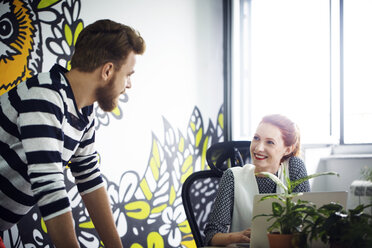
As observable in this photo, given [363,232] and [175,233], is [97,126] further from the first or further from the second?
[363,232]

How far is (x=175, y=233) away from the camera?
3.12m

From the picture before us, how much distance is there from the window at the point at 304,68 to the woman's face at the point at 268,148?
925mm

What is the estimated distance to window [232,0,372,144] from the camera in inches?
104

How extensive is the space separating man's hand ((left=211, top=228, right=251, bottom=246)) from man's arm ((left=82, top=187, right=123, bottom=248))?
1.24 ft

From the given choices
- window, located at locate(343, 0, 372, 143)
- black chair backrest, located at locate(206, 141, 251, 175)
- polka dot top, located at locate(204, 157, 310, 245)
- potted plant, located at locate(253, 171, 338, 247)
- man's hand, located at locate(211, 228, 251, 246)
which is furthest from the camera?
window, located at locate(343, 0, 372, 143)

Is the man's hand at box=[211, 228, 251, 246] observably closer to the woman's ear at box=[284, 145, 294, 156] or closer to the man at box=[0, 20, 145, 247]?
the man at box=[0, 20, 145, 247]

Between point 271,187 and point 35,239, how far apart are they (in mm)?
1545

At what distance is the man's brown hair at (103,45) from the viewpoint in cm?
151

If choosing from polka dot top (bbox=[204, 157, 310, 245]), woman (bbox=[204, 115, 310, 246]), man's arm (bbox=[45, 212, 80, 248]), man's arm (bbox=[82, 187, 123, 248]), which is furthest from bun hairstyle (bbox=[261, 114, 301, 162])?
man's arm (bbox=[45, 212, 80, 248])

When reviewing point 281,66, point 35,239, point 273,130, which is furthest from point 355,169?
point 35,239

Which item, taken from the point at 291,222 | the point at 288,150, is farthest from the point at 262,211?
the point at 288,150

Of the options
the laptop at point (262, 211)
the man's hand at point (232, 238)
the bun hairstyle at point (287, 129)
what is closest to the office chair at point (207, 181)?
the man's hand at point (232, 238)

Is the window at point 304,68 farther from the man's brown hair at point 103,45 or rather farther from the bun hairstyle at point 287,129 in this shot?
the man's brown hair at point 103,45

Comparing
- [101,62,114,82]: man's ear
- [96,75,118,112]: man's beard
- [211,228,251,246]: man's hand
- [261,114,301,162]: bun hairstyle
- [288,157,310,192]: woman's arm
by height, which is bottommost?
[211,228,251,246]: man's hand
